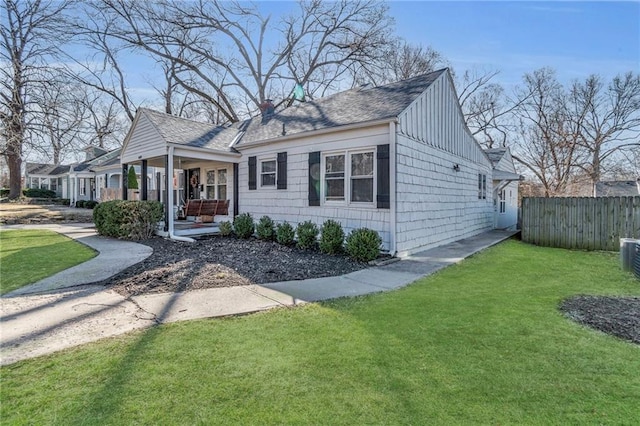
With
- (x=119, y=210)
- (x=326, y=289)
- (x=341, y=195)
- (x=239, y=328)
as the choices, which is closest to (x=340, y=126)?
(x=341, y=195)

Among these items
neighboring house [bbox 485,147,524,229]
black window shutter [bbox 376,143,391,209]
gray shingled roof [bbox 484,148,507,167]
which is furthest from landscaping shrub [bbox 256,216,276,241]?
gray shingled roof [bbox 484,148,507,167]

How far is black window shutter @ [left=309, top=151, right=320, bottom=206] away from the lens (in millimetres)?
9547

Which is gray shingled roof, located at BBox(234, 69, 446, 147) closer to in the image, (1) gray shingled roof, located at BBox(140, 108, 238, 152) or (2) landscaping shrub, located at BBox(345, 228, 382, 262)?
(1) gray shingled roof, located at BBox(140, 108, 238, 152)

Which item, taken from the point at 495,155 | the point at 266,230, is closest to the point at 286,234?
the point at 266,230

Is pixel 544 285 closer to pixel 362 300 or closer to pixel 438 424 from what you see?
pixel 362 300

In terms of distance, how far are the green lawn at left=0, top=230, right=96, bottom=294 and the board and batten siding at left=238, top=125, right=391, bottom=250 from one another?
15.9 ft

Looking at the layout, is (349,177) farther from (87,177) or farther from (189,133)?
(87,177)

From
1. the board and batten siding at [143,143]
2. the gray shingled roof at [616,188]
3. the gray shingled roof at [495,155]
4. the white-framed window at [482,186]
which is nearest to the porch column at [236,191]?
the board and batten siding at [143,143]

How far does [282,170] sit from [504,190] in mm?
12269

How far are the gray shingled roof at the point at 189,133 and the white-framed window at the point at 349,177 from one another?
429cm

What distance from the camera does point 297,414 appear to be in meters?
2.29

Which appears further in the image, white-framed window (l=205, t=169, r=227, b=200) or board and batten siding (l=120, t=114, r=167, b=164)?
white-framed window (l=205, t=169, r=227, b=200)

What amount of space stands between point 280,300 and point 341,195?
4.76 metres

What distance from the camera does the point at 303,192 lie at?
1001cm
